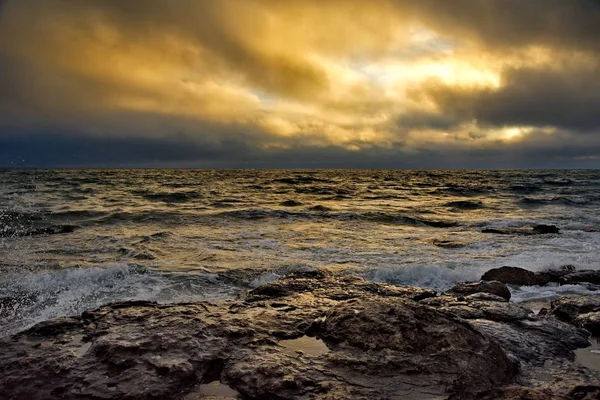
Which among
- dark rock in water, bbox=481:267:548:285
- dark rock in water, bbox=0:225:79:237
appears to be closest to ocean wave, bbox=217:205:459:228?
dark rock in water, bbox=0:225:79:237

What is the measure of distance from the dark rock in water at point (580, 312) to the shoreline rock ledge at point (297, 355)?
1.26ft

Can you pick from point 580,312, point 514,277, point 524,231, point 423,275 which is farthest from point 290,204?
point 580,312

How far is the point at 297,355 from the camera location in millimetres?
4547

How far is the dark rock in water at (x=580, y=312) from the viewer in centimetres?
596

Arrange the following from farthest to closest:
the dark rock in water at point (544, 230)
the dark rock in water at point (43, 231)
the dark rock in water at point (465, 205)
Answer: the dark rock in water at point (465, 205)
the dark rock in water at point (544, 230)
the dark rock in water at point (43, 231)

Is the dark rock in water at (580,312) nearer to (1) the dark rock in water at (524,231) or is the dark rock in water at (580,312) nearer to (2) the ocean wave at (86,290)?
(2) the ocean wave at (86,290)

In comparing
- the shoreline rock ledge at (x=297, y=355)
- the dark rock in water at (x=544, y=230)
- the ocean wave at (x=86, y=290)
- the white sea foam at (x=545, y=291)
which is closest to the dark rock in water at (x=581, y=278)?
the white sea foam at (x=545, y=291)

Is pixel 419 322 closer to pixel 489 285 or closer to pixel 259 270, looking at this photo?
pixel 489 285

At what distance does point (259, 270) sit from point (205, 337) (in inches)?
230

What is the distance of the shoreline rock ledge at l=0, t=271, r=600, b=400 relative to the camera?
12.4 feet

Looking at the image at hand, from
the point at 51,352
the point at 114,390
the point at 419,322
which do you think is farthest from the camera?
the point at 419,322

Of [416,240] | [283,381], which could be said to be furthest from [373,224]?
[283,381]

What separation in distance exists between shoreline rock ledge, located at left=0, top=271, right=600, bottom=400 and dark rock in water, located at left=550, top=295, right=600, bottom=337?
384 mm

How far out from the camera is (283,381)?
3.90 m
